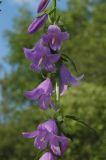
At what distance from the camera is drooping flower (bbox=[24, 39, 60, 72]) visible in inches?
104

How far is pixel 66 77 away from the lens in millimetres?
2824

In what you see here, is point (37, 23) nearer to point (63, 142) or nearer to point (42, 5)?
point (42, 5)

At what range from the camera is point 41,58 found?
105 inches

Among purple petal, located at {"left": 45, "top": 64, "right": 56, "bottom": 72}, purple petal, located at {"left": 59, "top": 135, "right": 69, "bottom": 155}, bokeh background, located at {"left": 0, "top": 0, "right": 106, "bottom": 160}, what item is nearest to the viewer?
purple petal, located at {"left": 59, "top": 135, "right": 69, "bottom": 155}

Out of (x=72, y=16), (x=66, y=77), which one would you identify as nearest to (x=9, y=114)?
(x=72, y=16)

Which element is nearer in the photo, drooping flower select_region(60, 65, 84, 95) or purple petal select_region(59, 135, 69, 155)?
purple petal select_region(59, 135, 69, 155)

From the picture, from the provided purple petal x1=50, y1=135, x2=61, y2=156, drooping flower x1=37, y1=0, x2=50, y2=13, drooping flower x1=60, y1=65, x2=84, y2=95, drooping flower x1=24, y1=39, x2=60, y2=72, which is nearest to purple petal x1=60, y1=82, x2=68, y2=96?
drooping flower x1=60, y1=65, x2=84, y2=95

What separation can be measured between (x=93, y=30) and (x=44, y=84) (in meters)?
44.2

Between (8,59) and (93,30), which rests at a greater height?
(93,30)

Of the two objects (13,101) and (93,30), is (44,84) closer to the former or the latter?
(93,30)

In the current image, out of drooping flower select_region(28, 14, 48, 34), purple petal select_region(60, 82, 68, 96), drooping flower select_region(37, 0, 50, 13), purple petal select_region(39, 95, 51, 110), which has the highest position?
drooping flower select_region(37, 0, 50, 13)

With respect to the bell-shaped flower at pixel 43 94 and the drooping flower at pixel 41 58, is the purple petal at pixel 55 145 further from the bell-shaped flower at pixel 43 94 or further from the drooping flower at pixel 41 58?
the drooping flower at pixel 41 58

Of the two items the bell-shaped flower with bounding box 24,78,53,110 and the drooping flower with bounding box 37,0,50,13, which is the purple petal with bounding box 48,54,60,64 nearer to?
the bell-shaped flower with bounding box 24,78,53,110

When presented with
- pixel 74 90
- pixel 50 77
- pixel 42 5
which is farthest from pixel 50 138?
pixel 74 90
